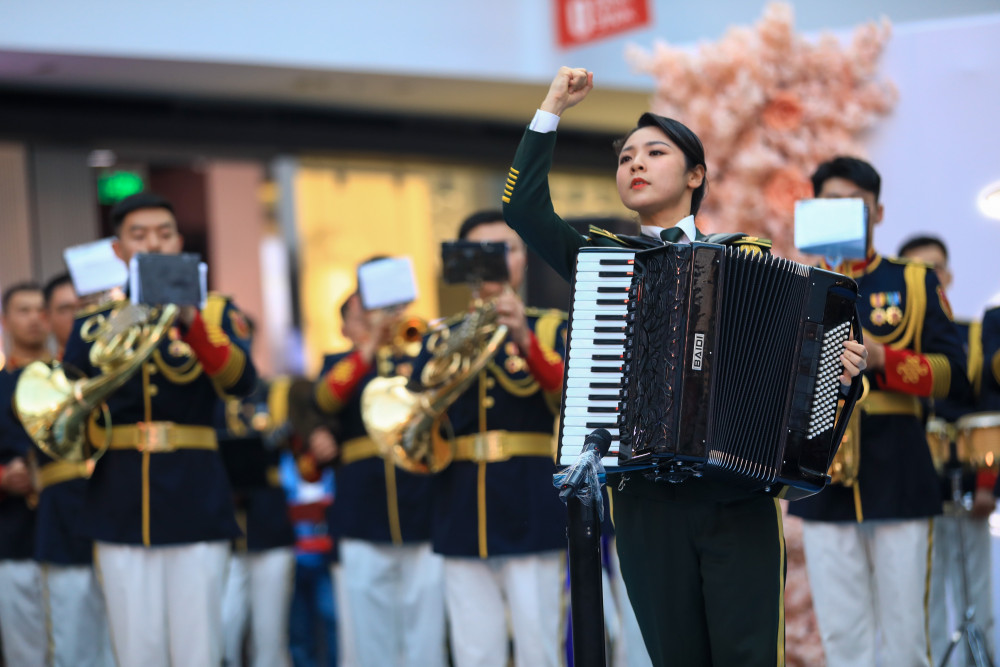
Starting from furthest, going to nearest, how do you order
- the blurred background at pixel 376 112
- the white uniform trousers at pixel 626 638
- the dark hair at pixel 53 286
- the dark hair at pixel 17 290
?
the blurred background at pixel 376 112, the dark hair at pixel 17 290, the dark hair at pixel 53 286, the white uniform trousers at pixel 626 638

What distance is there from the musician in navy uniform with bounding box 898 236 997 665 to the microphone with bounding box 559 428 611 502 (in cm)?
296

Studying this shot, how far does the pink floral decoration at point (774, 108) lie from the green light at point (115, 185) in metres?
6.97

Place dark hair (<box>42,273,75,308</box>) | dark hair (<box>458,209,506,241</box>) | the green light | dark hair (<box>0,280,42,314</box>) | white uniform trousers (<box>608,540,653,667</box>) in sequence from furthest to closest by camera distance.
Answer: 1. the green light
2. dark hair (<box>0,280,42,314</box>)
3. dark hair (<box>42,273,75,308</box>)
4. dark hair (<box>458,209,506,241</box>)
5. white uniform trousers (<box>608,540,653,667</box>)

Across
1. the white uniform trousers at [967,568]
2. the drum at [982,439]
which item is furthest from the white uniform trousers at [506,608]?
the white uniform trousers at [967,568]

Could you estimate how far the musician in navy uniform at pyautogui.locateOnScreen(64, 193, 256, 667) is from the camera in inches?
170

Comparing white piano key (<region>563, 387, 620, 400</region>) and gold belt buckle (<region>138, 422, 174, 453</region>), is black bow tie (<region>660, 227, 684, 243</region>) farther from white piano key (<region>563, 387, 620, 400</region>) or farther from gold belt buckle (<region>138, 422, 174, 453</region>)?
gold belt buckle (<region>138, 422, 174, 453</region>)

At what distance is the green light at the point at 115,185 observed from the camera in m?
11.9

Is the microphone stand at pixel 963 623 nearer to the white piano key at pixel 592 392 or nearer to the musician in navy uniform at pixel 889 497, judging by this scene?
the musician in navy uniform at pixel 889 497

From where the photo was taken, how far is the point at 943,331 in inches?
169

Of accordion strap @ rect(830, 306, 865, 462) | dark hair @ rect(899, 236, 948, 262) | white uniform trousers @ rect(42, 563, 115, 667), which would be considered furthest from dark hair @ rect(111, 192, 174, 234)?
dark hair @ rect(899, 236, 948, 262)

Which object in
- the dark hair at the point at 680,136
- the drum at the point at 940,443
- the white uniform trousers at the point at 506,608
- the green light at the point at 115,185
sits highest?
the green light at the point at 115,185

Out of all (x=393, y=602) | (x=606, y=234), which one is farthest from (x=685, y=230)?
(x=393, y=602)

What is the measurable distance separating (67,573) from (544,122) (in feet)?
11.5

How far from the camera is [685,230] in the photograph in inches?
127
